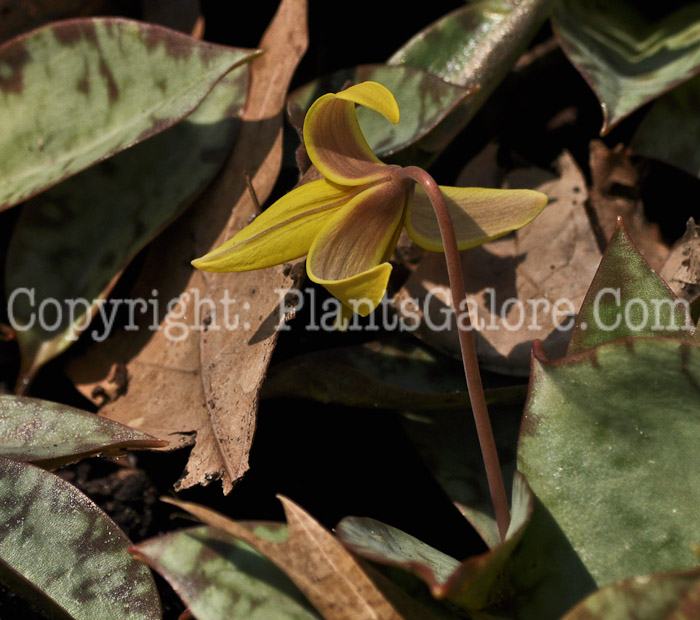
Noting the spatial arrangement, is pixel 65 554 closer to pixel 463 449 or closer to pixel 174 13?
pixel 463 449

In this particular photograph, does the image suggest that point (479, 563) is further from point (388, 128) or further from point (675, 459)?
point (388, 128)

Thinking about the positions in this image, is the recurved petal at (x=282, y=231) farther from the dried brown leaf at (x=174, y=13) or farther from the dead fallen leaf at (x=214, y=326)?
the dried brown leaf at (x=174, y=13)

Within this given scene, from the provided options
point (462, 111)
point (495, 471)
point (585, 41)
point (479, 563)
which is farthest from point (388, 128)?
point (479, 563)

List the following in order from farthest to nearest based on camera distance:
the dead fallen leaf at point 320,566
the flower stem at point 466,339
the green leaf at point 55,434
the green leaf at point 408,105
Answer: the green leaf at point 408,105 → the green leaf at point 55,434 → the flower stem at point 466,339 → the dead fallen leaf at point 320,566

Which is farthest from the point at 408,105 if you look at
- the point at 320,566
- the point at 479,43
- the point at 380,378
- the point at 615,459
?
the point at 320,566

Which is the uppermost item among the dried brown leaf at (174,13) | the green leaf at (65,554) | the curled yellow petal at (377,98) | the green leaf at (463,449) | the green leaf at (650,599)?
the curled yellow petal at (377,98)

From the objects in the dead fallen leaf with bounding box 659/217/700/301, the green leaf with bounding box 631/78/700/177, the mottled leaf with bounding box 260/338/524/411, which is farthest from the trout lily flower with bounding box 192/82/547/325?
the green leaf with bounding box 631/78/700/177

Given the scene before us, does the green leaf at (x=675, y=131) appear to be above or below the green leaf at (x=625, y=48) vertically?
below

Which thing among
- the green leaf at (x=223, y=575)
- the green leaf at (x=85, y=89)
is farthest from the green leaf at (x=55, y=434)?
the green leaf at (x=85, y=89)
